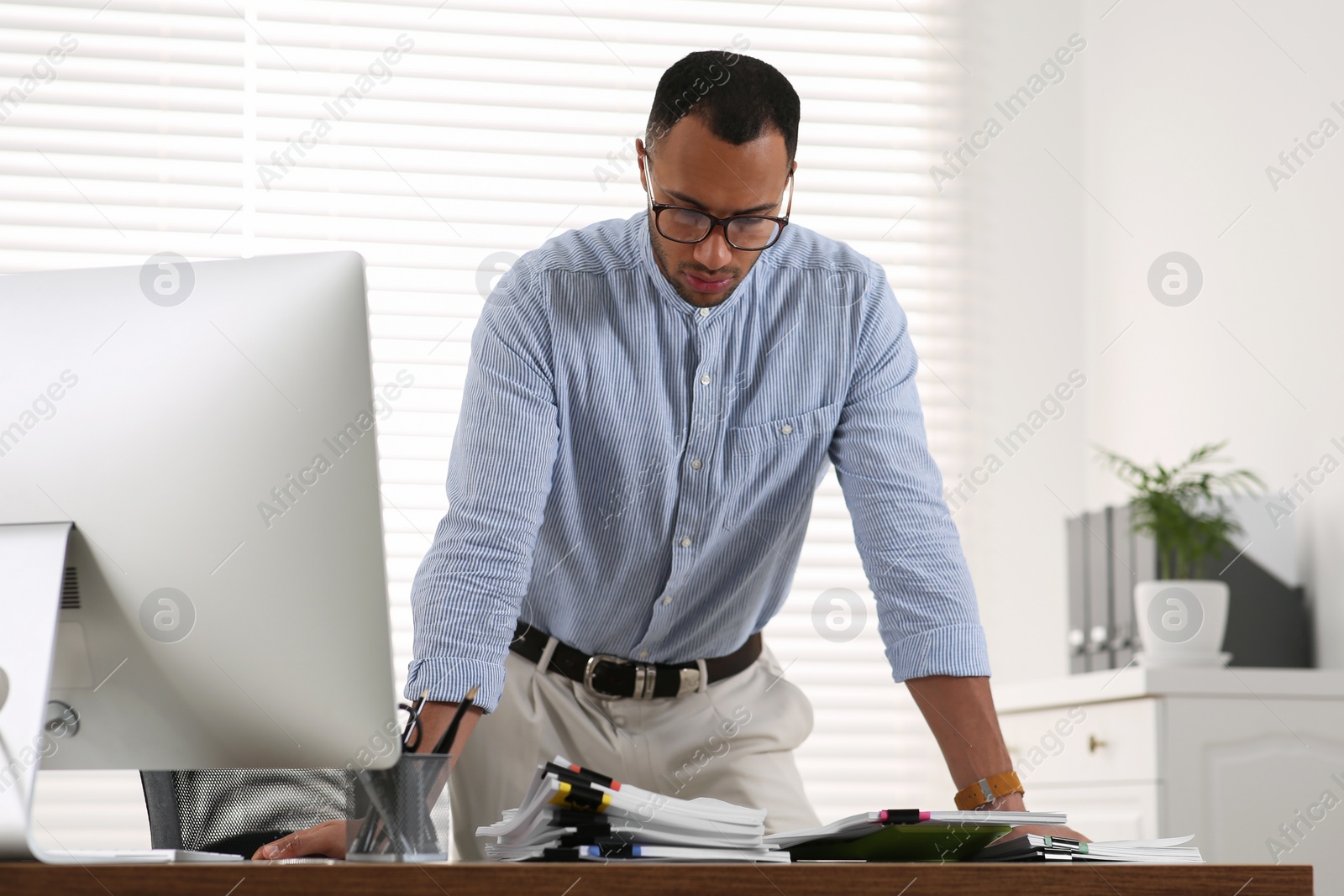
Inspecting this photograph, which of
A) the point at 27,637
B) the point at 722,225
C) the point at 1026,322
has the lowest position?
the point at 27,637

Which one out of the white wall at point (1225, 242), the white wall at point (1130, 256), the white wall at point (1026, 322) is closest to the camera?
the white wall at point (1225, 242)

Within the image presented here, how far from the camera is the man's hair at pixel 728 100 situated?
1342 millimetres

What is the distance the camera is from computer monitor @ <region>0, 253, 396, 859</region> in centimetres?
76

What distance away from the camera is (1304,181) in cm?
229

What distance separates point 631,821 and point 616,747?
2.40 feet

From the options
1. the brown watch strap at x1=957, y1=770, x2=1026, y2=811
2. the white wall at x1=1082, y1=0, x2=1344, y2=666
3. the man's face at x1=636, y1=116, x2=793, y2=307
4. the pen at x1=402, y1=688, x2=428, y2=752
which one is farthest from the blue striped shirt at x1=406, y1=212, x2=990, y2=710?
the white wall at x1=1082, y1=0, x2=1344, y2=666

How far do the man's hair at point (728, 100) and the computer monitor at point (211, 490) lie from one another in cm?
Answer: 66

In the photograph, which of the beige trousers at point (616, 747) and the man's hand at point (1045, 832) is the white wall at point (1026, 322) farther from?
the man's hand at point (1045, 832)

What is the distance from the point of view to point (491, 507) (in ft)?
4.26

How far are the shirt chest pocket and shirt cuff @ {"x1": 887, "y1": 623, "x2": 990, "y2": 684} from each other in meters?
0.28

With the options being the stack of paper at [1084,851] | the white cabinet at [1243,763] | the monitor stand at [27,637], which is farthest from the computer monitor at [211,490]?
the white cabinet at [1243,763]

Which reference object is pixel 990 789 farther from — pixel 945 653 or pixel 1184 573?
pixel 1184 573

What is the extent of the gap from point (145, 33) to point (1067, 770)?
8.16 ft
